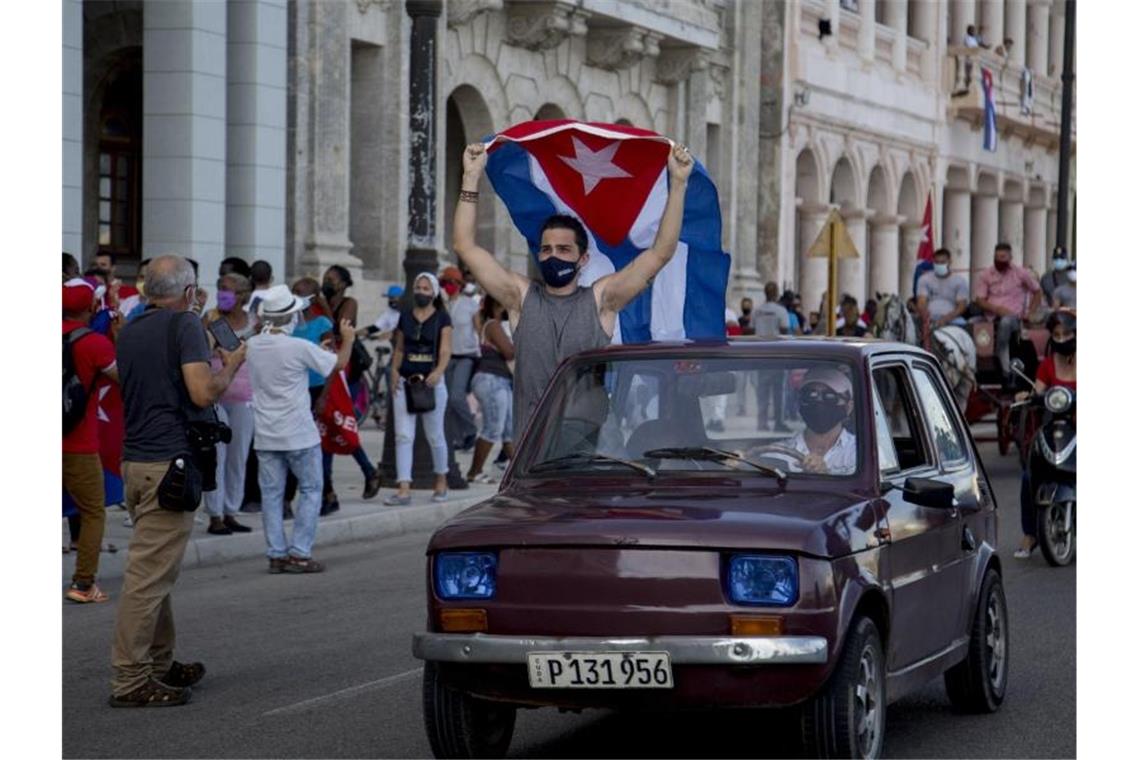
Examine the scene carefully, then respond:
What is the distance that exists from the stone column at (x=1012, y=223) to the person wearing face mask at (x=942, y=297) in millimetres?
34763

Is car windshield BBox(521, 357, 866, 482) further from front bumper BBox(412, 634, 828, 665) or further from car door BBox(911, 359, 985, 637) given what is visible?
front bumper BBox(412, 634, 828, 665)

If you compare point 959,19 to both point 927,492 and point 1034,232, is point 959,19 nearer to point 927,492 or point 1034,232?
point 1034,232

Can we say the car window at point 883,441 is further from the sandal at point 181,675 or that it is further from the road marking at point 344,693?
the sandal at point 181,675

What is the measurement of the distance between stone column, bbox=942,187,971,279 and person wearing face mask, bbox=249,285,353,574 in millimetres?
41572

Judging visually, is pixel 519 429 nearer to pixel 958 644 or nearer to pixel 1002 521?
pixel 958 644

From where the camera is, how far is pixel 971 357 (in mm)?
24078

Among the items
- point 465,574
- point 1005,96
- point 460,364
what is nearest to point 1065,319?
point 460,364

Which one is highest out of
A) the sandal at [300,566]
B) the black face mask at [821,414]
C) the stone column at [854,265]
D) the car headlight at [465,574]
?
the stone column at [854,265]

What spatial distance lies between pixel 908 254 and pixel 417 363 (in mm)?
35393

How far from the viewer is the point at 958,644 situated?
29.0ft

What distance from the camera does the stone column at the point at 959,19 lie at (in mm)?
54219

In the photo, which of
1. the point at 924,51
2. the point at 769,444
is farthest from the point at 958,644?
the point at 924,51

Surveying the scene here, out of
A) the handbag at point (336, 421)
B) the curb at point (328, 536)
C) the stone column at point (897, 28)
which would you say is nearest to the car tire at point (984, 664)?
the curb at point (328, 536)

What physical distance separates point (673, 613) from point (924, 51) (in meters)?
45.6
